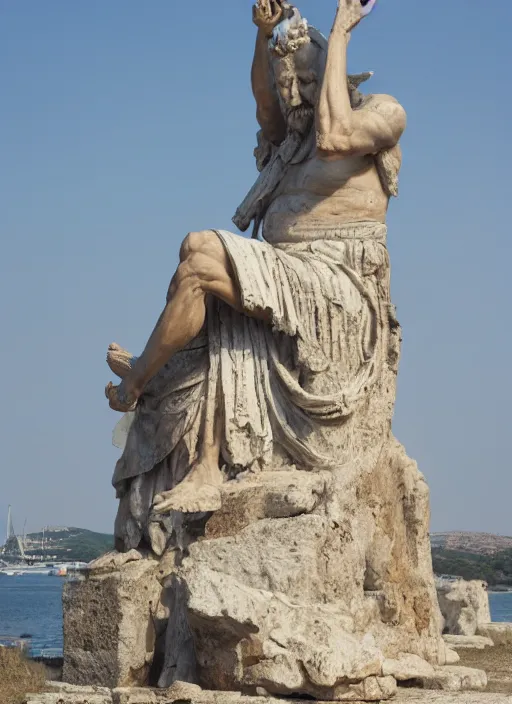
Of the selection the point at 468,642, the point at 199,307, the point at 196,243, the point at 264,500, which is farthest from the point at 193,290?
the point at 468,642

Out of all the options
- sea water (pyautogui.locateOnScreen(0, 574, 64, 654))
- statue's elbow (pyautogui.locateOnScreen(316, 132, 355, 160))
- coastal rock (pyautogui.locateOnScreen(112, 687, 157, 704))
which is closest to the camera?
coastal rock (pyautogui.locateOnScreen(112, 687, 157, 704))

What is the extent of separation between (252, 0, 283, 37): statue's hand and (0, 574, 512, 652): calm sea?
4715 mm

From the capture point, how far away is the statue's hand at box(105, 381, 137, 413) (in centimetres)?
938

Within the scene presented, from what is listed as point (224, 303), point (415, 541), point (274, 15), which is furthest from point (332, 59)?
point (415, 541)

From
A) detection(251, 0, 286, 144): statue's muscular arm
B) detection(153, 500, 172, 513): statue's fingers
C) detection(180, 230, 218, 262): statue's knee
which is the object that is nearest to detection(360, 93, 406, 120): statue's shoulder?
detection(251, 0, 286, 144): statue's muscular arm

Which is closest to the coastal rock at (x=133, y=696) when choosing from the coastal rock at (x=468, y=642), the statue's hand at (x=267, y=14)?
the coastal rock at (x=468, y=642)

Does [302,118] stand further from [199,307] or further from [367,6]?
[199,307]

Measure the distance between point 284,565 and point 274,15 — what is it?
3995 mm

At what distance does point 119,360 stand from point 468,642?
388cm

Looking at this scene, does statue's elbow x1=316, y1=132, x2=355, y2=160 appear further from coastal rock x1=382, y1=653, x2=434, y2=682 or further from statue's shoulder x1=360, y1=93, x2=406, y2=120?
coastal rock x1=382, y1=653, x2=434, y2=682

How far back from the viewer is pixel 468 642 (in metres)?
11.2

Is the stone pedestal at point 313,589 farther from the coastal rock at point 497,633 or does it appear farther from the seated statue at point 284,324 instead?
the coastal rock at point 497,633

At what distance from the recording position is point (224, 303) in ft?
30.2

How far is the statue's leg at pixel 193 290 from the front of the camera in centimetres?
890
